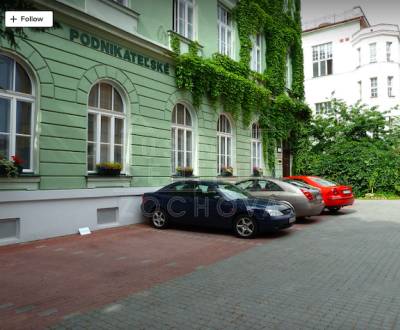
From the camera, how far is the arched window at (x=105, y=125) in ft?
36.4

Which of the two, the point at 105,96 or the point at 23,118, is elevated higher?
the point at 105,96

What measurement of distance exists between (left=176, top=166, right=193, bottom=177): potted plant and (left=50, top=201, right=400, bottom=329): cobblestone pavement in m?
6.29

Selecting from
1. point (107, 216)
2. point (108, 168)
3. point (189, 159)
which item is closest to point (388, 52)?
point (189, 159)

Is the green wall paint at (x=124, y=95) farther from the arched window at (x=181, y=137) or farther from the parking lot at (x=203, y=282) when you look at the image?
the parking lot at (x=203, y=282)

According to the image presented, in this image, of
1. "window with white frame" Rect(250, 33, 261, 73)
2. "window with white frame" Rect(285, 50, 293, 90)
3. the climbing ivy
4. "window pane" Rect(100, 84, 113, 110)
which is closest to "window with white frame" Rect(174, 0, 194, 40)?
the climbing ivy

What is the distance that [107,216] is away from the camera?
36.8 feet

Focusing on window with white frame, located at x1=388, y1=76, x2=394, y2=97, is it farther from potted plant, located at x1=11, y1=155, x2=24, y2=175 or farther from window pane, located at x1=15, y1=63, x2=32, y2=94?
potted plant, located at x1=11, y1=155, x2=24, y2=175

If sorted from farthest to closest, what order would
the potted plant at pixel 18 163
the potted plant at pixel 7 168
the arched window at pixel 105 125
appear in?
the arched window at pixel 105 125 < the potted plant at pixel 18 163 < the potted plant at pixel 7 168

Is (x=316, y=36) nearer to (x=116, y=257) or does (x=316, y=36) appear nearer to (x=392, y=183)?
(x=392, y=183)

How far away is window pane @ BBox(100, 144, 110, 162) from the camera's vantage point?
11.4 meters

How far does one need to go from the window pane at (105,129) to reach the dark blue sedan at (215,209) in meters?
2.10

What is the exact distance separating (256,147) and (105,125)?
10041 millimetres

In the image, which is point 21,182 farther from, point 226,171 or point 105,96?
point 226,171

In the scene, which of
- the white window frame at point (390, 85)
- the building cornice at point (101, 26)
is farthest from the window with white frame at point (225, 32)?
the white window frame at point (390, 85)
